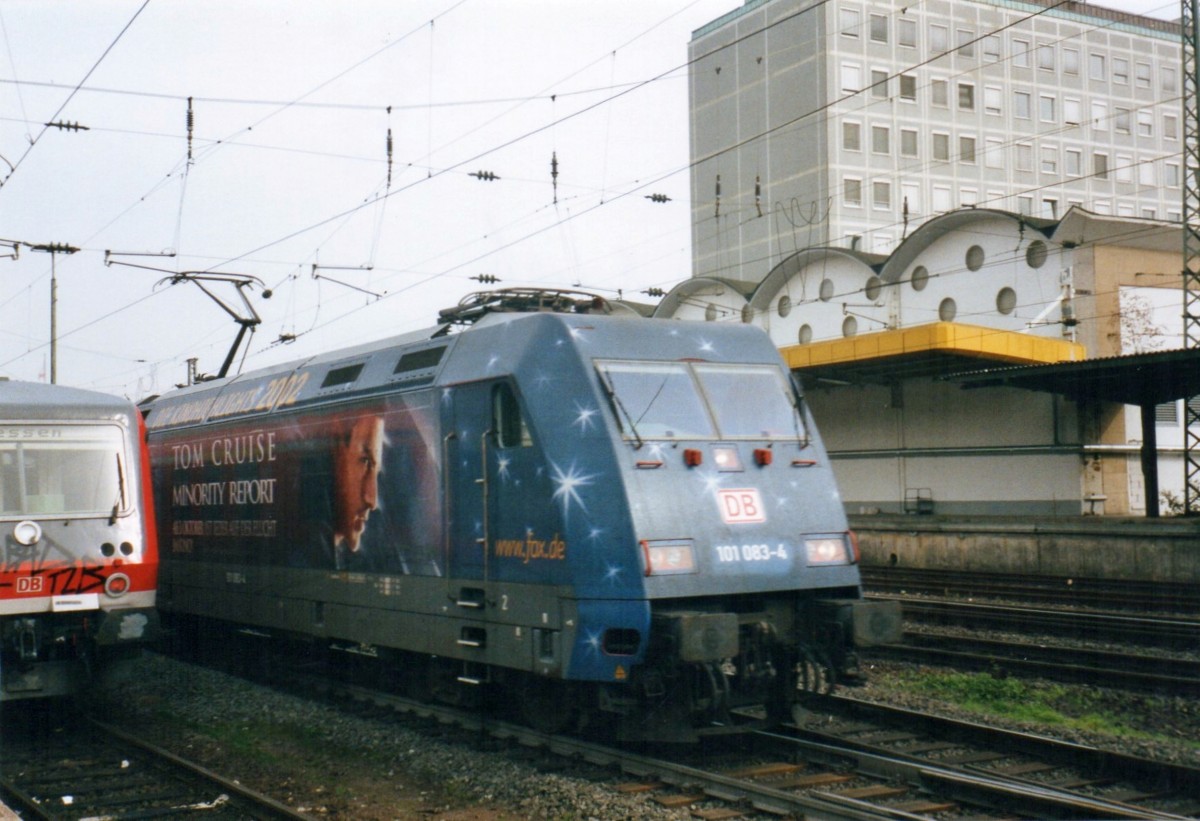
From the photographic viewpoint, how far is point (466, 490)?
9.66m

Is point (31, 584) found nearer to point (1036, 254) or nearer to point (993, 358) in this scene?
point (993, 358)

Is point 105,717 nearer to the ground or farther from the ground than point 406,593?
nearer to the ground

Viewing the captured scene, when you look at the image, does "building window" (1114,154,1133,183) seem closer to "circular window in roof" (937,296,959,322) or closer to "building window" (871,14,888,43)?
"building window" (871,14,888,43)

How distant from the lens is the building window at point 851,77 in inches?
2138

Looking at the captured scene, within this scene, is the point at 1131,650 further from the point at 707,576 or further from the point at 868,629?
the point at 707,576

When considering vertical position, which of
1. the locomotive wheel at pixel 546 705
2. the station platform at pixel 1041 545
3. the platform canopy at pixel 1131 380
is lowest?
the locomotive wheel at pixel 546 705

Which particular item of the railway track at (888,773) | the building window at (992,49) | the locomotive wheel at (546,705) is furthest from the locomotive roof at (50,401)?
the building window at (992,49)

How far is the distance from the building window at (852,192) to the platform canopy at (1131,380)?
3020 centimetres

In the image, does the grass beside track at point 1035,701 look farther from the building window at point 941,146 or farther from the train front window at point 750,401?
the building window at point 941,146

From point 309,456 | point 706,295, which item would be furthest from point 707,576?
point 706,295

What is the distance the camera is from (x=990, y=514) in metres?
30.6

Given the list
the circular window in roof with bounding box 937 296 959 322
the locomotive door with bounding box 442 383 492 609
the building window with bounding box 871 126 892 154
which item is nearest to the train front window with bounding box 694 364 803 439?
the locomotive door with bounding box 442 383 492 609

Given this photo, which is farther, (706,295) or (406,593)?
(706,295)

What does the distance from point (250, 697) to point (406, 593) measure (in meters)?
2.65
